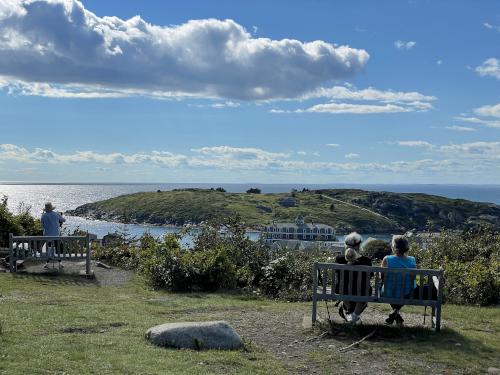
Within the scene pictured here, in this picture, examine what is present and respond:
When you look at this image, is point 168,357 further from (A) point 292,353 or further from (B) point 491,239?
(B) point 491,239

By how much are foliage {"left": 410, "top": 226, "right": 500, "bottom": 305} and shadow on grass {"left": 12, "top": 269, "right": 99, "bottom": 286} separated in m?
8.49

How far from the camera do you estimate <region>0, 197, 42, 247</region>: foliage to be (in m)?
19.4

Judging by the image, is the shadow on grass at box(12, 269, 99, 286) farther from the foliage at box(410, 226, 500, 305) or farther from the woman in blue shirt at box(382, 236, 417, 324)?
the foliage at box(410, 226, 500, 305)

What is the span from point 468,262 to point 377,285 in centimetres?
710

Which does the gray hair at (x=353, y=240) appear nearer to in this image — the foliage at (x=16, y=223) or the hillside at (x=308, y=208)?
the foliage at (x=16, y=223)

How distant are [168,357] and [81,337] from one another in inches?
59.8

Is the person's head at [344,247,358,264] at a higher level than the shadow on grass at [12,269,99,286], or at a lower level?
higher

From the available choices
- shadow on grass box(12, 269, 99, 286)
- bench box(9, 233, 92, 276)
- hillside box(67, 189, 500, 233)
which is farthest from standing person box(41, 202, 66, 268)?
hillside box(67, 189, 500, 233)

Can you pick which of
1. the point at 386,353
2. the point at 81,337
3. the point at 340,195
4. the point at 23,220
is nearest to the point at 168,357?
the point at 81,337

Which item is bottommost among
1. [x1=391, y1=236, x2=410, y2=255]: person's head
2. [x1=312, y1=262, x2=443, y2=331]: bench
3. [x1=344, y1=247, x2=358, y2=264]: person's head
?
[x1=312, y1=262, x2=443, y2=331]: bench

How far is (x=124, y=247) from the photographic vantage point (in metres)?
18.8

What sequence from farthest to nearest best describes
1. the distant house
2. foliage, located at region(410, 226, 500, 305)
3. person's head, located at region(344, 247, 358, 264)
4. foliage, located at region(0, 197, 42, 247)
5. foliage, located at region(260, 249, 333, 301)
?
the distant house
foliage, located at region(0, 197, 42, 247)
foliage, located at region(260, 249, 333, 301)
foliage, located at region(410, 226, 500, 305)
person's head, located at region(344, 247, 358, 264)

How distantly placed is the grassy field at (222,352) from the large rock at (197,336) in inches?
6.9

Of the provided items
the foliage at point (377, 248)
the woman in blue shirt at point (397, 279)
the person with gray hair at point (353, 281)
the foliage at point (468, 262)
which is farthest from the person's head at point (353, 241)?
the foliage at point (377, 248)
